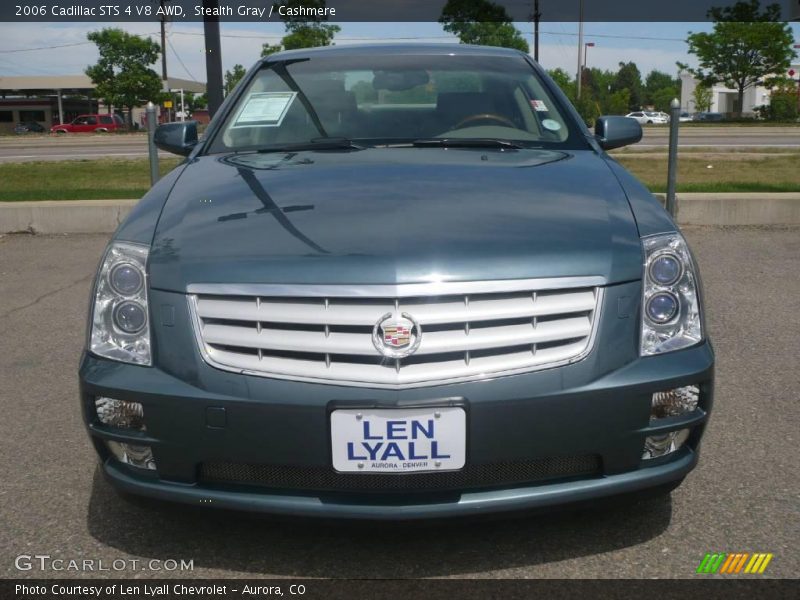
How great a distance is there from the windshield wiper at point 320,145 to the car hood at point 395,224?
302 mm

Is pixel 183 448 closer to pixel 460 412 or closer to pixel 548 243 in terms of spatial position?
pixel 460 412

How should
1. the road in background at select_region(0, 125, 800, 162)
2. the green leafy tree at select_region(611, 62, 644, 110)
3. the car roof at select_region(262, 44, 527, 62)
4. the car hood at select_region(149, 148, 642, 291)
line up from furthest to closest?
1. the green leafy tree at select_region(611, 62, 644, 110)
2. the road in background at select_region(0, 125, 800, 162)
3. the car roof at select_region(262, 44, 527, 62)
4. the car hood at select_region(149, 148, 642, 291)

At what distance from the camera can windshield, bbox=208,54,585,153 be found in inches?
143

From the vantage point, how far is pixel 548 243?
2.44m

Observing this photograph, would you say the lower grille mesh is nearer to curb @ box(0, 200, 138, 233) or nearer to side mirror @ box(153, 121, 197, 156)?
side mirror @ box(153, 121, 197, 156)

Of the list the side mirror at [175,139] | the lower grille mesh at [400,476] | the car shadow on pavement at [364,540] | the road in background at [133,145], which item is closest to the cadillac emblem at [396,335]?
the lower grille mesh at [400,476]

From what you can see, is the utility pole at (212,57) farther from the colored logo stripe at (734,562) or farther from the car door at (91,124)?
the car door at (91,124)

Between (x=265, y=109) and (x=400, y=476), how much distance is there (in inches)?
77.7

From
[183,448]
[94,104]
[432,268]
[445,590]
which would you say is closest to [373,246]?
[432,268]

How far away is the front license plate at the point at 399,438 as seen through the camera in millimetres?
2256

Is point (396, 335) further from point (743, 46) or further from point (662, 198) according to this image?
point (743, 46)

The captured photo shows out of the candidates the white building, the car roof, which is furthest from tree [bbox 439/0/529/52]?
the car roof

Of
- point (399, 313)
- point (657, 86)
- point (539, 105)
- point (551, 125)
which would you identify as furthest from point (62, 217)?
point (657, 86)

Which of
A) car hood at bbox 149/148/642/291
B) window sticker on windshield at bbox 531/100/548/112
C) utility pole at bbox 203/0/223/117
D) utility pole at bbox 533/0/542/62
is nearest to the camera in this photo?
car hood at bbox 149/148/642/291
